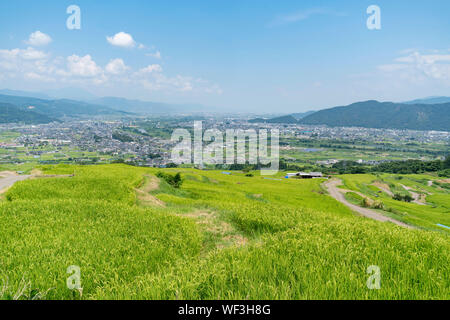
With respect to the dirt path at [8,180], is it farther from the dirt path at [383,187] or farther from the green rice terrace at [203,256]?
the dirt path at [383,187]

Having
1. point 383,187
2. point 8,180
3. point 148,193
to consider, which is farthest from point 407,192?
point 8,180

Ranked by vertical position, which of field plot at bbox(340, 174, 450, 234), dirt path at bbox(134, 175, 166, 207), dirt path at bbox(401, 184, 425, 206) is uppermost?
dirt path at bbox(134, 175, 166, 207)

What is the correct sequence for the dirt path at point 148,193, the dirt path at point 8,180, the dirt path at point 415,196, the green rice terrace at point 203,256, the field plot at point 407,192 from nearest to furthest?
the green rice terrace at point 203,256 < the dirt path at point 148,193 < the dirt path at point 8,180 < the field plot at point 407,192 < the dirt path at point 415,196

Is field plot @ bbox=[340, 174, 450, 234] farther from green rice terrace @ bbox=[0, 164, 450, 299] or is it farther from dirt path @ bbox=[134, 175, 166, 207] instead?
green rice terrace @ bbox=[0, 164, 450, 299]

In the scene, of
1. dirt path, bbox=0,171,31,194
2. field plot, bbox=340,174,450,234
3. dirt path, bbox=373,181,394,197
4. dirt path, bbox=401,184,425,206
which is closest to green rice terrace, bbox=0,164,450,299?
dirt path, bbox=0,171,31,194

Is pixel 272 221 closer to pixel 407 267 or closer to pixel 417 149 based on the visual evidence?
pixel 407 267

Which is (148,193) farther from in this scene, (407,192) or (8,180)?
(407,192)

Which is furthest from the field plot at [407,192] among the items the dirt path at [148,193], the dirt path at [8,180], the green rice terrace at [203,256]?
the dirt path at [8,180]

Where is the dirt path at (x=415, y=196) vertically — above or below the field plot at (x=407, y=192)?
below

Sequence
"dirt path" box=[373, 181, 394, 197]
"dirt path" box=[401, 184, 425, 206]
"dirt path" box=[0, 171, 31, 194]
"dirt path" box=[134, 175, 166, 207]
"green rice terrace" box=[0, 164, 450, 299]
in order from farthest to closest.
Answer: "dirt path" box=[373, 181, 394, 197]
"dirt path" box=[401, 184, 425, 206]
"dirt path" box=[0, 171, 31, 194]
"dirt path" box=[134, 175, 166, 207]
"green rice terrace" box=[0, 164, 450, 299]
